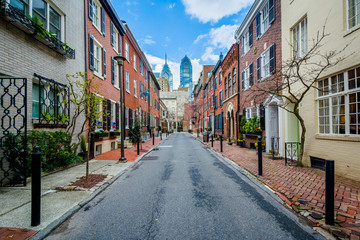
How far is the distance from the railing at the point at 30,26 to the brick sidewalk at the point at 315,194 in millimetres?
8357

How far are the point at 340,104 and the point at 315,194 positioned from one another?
10.9 feet

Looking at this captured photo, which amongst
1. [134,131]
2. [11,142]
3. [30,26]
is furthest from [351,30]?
[134,131]

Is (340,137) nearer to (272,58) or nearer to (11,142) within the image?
(272,58)

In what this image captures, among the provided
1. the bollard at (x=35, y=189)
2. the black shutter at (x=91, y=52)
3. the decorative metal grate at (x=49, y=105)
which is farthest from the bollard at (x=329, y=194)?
the black shutter at (x=91, y=52)

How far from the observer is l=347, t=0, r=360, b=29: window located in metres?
5.06

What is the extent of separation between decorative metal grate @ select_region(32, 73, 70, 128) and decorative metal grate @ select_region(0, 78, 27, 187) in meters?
0.92

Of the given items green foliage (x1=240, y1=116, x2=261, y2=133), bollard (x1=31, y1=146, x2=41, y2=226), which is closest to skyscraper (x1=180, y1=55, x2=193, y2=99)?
green foliage (x1=240, y1=116, x2=261, y2=133)

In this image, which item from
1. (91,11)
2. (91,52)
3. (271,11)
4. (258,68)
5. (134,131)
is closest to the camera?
(91,52)

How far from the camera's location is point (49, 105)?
261 inches

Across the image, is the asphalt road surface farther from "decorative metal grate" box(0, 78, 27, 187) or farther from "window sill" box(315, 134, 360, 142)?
"window sill" box(315, 134, 360, 142)

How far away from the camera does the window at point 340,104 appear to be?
5.13 metres

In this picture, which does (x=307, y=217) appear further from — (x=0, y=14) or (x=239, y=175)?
(x=0, y=14)

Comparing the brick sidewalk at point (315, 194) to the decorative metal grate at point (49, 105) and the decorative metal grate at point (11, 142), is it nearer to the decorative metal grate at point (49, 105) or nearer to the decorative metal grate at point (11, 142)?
the decorative metal grate at point (11, 142)

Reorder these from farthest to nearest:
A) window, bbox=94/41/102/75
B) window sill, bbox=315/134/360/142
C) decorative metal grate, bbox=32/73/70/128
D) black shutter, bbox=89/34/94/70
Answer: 1. window, bbox=94/41/102/75
2. black shutter, bbox=89/34/94/70
3. decorative metal grate, bbox=32/73/70/128
4. window sill, bbox=315/134/360/142
